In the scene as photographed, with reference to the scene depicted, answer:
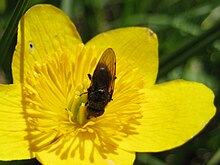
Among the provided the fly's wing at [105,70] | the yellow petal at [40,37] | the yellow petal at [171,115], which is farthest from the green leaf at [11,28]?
the yellow petal at [171,115]

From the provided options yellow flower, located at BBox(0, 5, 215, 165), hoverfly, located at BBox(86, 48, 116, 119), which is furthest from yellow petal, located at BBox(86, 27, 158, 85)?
→ hoverfly, located at BBox(86, 48, 116, 119)

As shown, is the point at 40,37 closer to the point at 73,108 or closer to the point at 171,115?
the point at 73,108

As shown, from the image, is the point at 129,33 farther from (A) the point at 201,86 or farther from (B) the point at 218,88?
(B) the point at 218,88

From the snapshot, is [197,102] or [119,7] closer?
[197,102]

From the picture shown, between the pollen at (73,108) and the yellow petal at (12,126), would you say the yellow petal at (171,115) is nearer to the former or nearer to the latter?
the pollen at (73,108)

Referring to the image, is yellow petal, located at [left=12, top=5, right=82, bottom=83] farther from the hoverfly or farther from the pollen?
the hoverfly

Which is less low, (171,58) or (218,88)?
(171,58)

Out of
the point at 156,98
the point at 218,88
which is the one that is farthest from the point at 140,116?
the point at 218,88
